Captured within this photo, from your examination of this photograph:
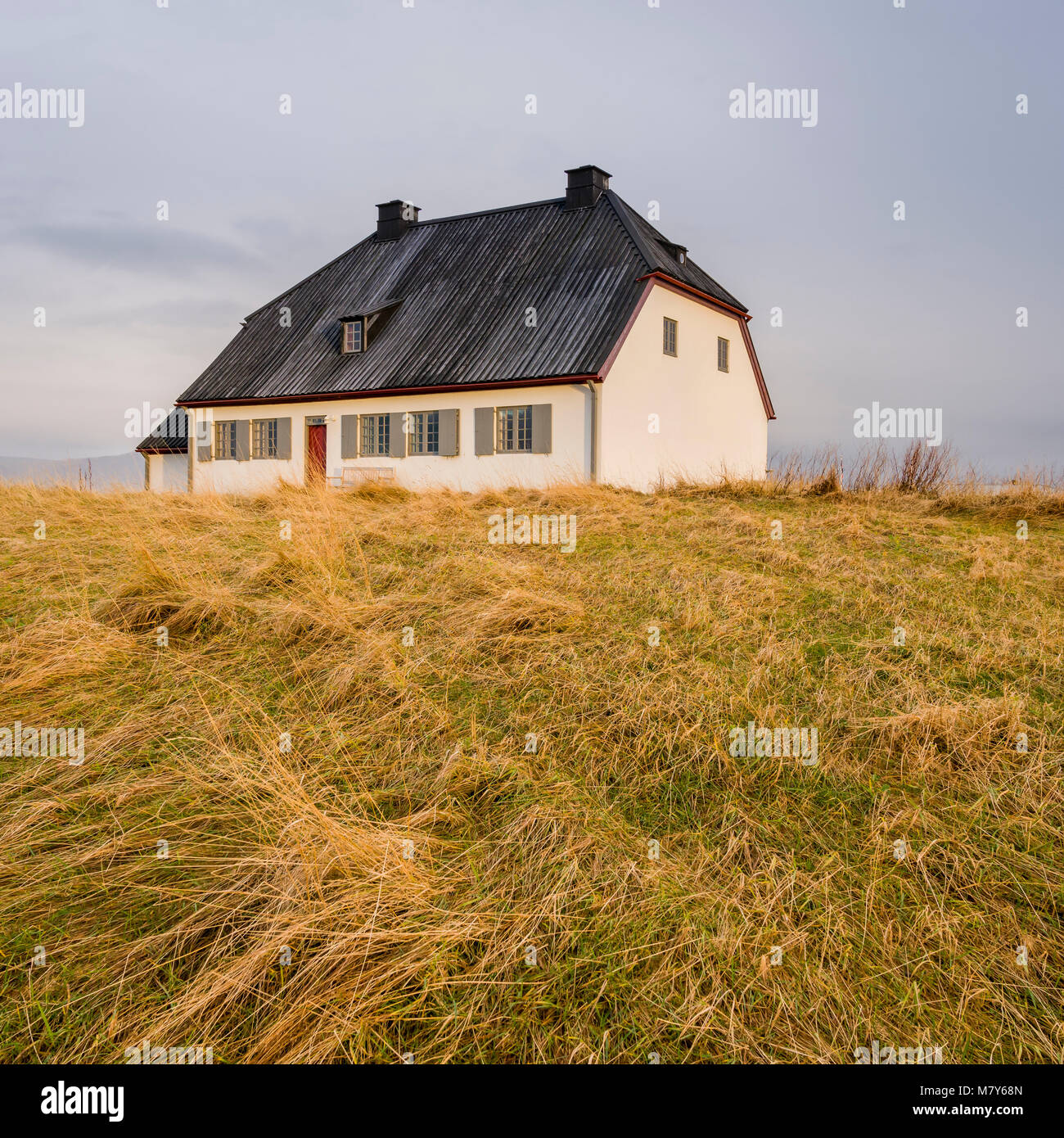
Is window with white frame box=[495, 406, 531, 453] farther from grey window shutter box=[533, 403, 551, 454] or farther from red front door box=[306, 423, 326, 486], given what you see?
red front door box=[306, 423, 326, 486]

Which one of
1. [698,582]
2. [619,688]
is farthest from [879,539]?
[619,688]

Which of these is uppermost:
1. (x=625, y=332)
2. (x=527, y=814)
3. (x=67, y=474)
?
(x=625, y=332)

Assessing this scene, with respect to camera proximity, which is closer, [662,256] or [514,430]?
[514,430]

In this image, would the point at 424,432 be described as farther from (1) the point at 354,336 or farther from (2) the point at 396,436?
(1) the point at 354,336

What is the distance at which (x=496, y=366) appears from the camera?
61.2 ft

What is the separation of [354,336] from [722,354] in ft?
31.8

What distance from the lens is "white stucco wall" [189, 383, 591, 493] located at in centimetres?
1780

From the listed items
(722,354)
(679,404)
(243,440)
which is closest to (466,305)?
(679,404)

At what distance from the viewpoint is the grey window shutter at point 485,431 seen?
1880 centimetres

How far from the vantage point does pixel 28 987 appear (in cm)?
322

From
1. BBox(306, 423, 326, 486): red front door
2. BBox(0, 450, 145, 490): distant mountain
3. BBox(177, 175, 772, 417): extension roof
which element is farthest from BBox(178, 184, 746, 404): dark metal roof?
BBox(0, 450, 145, 490): distant mountain

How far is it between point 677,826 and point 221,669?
132 inches

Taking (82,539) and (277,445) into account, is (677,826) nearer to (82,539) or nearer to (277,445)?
(82,539)

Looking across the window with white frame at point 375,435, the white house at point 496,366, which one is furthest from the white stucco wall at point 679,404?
the window with white frame at point 375,435
